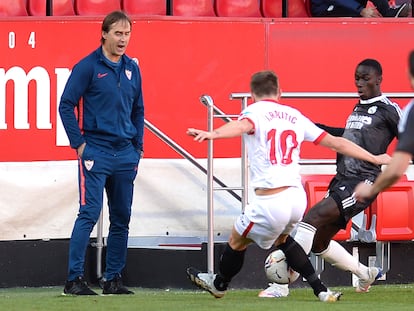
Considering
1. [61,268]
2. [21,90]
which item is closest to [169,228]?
[61,268]

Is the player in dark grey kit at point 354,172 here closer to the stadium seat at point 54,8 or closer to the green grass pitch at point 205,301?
the green grass pitch at point 205,301

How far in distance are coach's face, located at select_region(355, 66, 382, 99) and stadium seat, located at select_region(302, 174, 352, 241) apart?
1020 mm

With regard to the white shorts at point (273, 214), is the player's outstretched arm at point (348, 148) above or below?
above

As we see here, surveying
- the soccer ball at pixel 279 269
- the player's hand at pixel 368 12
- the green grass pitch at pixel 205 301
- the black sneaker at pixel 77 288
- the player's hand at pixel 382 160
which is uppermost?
the player's hand at pixel 368 12

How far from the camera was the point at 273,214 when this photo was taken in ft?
28.9

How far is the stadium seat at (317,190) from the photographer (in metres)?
10.7

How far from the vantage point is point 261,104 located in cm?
890

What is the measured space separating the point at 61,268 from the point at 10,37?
6.92ft

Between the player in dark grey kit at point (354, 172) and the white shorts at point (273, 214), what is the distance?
963 millimetres

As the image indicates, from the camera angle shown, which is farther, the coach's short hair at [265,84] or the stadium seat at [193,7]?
the stadium seat at [193,7]

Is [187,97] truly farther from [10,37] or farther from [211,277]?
[211,277]

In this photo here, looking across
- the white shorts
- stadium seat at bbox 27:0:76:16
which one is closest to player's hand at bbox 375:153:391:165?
the white shorts

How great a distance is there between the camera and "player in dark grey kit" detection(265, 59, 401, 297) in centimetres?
993

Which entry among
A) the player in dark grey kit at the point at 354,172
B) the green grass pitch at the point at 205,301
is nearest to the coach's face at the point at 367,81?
the player in dark grey kit at the point at 354,172
